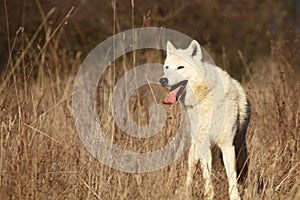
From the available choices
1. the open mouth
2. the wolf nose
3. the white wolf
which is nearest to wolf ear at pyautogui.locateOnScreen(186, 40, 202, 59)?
the white wolf

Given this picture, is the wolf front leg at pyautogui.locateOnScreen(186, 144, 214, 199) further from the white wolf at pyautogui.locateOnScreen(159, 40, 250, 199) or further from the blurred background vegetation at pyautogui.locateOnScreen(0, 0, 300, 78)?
the blurred background vegetation at pyautogui.locateOnScreen(0, 0, 300, 78)

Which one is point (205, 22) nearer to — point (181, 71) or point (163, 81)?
point (181, 71)

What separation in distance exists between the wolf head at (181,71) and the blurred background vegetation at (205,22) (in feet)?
12.3

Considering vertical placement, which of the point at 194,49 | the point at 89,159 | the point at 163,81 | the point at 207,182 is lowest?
the point at 207,182

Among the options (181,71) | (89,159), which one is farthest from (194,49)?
(89,159)

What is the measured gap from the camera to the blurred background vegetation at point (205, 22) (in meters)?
8.60

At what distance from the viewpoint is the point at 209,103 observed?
14.1ft

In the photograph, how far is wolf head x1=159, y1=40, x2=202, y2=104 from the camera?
14.2 ft

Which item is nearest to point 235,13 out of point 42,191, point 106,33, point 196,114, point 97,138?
point 106,33

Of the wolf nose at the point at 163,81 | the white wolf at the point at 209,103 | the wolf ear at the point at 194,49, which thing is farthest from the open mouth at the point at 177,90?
the wolf ear at the point at 194,49

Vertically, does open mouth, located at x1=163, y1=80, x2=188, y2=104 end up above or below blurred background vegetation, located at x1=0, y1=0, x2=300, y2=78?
below

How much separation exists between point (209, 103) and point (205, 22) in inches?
237

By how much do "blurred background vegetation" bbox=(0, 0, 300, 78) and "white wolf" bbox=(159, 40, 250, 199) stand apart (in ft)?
12.4

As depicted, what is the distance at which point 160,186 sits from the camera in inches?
131
